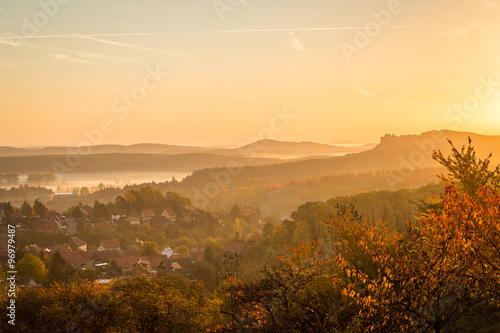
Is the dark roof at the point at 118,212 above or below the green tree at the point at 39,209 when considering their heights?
below

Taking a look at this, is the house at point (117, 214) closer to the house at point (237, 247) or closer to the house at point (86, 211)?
the house at point (86, 211)

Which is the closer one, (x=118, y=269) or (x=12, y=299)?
(x=12, y=299)

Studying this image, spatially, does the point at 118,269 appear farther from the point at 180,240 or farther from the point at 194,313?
the point at 194,313

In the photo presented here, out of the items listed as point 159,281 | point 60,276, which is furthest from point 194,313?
point 60,276

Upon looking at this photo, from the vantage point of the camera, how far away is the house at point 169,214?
13225cm

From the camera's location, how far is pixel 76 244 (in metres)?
96.1

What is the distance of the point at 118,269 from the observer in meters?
75.4

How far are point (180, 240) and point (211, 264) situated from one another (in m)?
37.2

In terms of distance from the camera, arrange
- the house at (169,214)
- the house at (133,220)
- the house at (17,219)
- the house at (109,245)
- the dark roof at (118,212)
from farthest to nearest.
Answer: the house at (169,214) → the dark roof at (118,212) → the house at (133,220) → the house at (17,219) → the house at (109,245)

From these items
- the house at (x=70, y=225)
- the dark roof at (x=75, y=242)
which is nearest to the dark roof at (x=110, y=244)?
the dark roof at (x=75, y=242)

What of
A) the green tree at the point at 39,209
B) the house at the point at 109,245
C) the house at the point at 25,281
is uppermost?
the green tree at the point at 39,209

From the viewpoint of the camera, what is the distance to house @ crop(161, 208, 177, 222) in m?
132

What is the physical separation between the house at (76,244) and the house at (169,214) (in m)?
34.8

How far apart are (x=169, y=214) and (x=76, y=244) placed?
1587 inches
